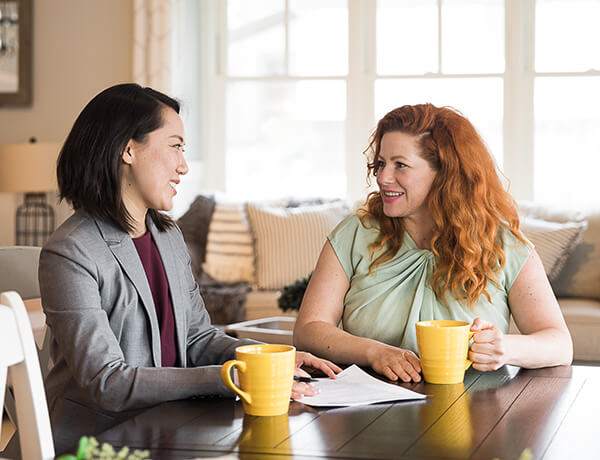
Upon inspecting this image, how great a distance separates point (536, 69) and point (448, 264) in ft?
10.3

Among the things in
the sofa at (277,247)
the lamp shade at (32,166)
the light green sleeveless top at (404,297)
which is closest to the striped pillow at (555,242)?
the sofa at (277,247)

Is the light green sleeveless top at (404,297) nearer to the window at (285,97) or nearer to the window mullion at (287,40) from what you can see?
the window at (285,97)

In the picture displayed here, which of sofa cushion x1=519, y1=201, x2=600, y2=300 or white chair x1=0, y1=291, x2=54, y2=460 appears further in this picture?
sofa cushion x1=519, y1=201, x2=600, y2=300

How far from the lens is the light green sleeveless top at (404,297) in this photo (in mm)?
1742

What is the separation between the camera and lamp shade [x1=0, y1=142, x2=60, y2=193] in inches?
173

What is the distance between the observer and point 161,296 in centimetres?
163

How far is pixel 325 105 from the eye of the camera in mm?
4852

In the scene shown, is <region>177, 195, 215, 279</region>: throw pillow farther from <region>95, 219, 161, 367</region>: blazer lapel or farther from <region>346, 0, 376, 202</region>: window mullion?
<region>95, 219, 161, 367</region>: blazer lapel

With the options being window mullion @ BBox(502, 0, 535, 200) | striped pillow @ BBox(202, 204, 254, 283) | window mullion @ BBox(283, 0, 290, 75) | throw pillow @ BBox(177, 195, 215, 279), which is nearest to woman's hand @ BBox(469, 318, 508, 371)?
striped pillow @ BBox(202, 204, 254, 283)

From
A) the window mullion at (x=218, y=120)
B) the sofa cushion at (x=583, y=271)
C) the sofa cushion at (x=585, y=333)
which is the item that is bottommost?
the sofa cushion at (x=585, y=333)

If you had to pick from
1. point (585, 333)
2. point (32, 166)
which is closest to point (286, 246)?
point (32, 166)

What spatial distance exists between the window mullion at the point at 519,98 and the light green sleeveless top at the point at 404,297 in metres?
2.91

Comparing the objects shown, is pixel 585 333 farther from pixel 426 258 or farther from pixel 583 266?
pixel 426 258

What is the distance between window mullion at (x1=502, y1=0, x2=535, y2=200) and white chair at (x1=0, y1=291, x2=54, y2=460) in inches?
152
